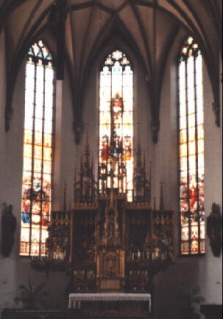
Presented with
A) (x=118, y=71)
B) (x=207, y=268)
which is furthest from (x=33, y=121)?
(x=207, y=268)

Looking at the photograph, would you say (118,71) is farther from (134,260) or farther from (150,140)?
(134,260)

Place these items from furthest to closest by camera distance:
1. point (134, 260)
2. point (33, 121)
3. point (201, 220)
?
1. point (33, 121)
2. point (201, 220)
3. point (134, 260)

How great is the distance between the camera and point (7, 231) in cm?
2653

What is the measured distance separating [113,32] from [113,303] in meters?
12.0

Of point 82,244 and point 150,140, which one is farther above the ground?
point 150,140

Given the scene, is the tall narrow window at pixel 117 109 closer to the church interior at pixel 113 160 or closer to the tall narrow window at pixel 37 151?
the church interior at pixel 113 160

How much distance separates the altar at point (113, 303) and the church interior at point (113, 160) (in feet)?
0.16

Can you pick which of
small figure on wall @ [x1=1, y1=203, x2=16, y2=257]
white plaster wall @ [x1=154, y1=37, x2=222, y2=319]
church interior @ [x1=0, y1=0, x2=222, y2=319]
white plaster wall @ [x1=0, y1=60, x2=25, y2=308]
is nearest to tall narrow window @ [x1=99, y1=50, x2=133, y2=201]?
church interior @ [x1=0, y1=0, x2=222, y2=319]

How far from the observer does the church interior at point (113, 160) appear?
84.4ft

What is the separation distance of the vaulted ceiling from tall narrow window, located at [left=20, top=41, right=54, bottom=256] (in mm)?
996

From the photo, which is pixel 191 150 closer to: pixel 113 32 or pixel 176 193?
pixel 176 193

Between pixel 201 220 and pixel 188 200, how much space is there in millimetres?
1070

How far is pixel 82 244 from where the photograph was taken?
2644 cm

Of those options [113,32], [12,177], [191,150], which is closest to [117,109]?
[113,32]
